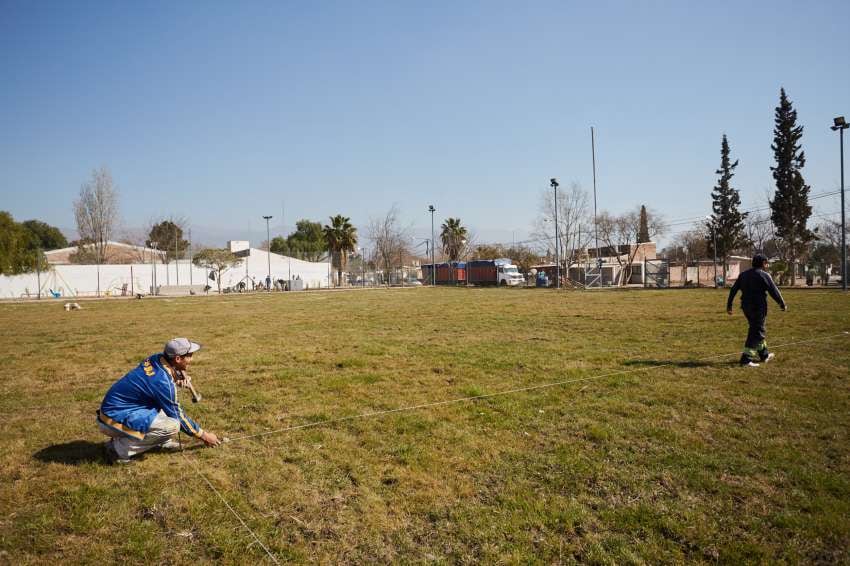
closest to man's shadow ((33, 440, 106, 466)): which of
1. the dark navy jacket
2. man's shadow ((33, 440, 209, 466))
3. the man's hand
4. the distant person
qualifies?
man's shadow ((33, 440, 209, 466))

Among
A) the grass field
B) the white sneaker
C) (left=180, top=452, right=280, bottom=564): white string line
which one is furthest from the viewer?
the white sneaker

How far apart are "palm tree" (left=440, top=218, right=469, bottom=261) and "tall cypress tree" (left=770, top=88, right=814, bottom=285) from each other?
1572 inches

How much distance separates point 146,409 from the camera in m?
5.13

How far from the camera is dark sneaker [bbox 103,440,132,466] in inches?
201

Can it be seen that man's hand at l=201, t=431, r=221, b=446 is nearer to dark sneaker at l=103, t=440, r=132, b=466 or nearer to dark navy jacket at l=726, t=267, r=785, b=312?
dark sneaker at l=103, t=440, r=132, b=466

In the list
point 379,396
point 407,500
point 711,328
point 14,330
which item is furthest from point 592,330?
point 14,330

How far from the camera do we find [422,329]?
15.1 metres

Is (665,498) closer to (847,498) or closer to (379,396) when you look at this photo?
(847,498)

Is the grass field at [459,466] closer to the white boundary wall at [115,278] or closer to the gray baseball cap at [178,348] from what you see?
the gray baseball cap at [178,348]

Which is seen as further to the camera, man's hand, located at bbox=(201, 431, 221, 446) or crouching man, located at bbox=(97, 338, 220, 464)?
man's hand, located at bbox=(201, 431, 221, 446)

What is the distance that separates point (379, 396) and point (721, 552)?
486 centimetres

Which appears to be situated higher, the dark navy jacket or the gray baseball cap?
the dark navy jacket

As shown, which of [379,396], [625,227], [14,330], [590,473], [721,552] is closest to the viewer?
[721,552]

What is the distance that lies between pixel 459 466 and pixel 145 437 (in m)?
3.13
